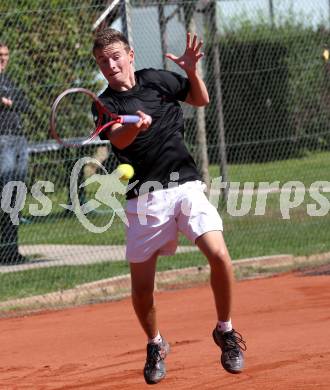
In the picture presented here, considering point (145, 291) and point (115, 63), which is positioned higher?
point (115, 63)

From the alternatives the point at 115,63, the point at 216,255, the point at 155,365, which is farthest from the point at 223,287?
the point at 115,63

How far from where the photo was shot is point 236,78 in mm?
12828

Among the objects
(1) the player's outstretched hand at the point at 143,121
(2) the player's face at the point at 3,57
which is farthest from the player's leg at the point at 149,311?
(2) the player's face at the point at 3,57

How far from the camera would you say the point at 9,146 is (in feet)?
35.4

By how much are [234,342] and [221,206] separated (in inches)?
248

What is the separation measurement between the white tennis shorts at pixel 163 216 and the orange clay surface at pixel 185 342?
2.77 ft

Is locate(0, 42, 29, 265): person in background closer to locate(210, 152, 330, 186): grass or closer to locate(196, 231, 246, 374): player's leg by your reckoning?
locate(210, 152, 330, 186): grass

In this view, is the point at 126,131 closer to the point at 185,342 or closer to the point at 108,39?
the point at 108,39

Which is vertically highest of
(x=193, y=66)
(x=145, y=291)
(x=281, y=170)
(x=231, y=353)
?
(x=193, y=66)

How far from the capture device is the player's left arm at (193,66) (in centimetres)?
→ 650

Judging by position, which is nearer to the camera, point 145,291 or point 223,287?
point 223,287

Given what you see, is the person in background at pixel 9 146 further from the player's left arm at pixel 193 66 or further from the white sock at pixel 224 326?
the white sock at pixel 224 326

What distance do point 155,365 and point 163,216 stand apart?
0.88 metres

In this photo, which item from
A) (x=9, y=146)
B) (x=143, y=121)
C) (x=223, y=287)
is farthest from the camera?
(x=9, y=146)
